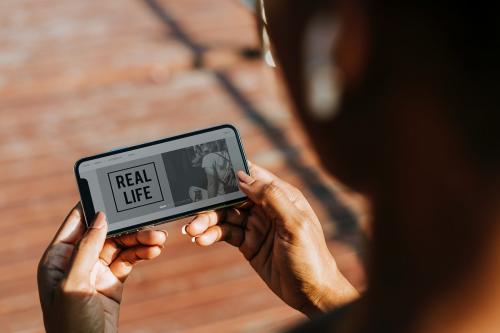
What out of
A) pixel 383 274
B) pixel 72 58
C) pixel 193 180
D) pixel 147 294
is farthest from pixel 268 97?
pixel 383 274

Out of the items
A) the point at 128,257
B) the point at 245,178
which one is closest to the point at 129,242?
the point at 128,257

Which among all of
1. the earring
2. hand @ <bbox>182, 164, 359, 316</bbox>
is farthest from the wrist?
the earring

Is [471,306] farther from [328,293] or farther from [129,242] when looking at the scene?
[129,242]

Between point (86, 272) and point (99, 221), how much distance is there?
118mm

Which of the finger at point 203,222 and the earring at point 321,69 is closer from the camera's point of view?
the earring at point 321,69

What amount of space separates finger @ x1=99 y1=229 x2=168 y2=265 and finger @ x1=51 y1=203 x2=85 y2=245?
0.21 ft

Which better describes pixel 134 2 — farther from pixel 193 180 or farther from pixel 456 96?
pixel 456 96

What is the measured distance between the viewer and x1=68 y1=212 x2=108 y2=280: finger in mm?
1149

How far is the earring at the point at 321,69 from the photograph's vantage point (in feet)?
1.79

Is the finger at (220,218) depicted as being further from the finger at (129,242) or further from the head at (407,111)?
the head at (407,111)

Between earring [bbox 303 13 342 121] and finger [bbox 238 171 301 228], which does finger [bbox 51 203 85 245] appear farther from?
earring [bbox 303 13 342 121]

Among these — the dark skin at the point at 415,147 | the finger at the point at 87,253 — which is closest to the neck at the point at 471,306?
the dark skin at the point at 415,147

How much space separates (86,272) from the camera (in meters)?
1.16

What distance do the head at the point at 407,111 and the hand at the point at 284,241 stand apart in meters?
0.60
